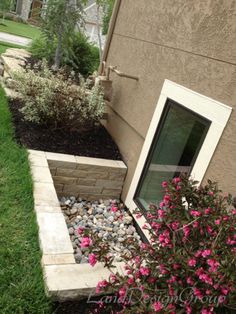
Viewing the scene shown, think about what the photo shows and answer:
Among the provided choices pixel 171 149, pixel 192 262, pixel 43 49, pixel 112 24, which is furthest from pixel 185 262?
pixel 43 49

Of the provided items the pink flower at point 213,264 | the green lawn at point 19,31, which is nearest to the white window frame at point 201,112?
the pink flower at point 213,264

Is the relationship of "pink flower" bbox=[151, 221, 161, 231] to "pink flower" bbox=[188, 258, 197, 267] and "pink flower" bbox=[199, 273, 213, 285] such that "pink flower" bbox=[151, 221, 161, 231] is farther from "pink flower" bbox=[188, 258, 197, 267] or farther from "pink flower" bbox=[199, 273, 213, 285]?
"pink flower" bbox=[199, 273, 213, 285]

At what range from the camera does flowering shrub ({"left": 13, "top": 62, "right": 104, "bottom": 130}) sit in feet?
12.7

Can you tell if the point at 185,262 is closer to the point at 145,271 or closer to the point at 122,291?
the point at 145,271

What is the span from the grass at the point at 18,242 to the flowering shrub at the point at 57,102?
71cm

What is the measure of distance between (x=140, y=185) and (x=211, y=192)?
1713mm

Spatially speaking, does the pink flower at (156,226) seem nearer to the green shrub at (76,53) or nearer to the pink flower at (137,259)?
the pink flower at (137,259)

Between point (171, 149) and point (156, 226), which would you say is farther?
point (171, 149)

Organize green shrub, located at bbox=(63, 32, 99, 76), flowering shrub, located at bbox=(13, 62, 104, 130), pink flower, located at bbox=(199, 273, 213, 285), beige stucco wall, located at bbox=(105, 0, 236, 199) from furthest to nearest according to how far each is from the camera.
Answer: green shrub, located at bbox=(63, 32, 99, 76) < flowering shrub, located at bbox=(13, 62, 104, 130) < beige stucco wall, located at bbox=(105, 0, 236, 199) < pink flower, located at bbox=(199, 273, 213, 285)

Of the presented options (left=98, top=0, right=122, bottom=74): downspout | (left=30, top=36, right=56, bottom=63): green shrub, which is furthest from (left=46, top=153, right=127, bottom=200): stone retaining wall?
(left=30, top=36, right=56, bottom=63): green shrub

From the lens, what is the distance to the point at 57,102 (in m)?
3.89

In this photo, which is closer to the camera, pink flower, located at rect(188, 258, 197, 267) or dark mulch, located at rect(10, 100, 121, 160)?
pink flower, located at rect(188, 258, 197, 267)

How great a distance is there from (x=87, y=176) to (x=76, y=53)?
16.3ft

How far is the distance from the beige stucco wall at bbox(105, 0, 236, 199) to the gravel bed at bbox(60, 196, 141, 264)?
352 millimetres
